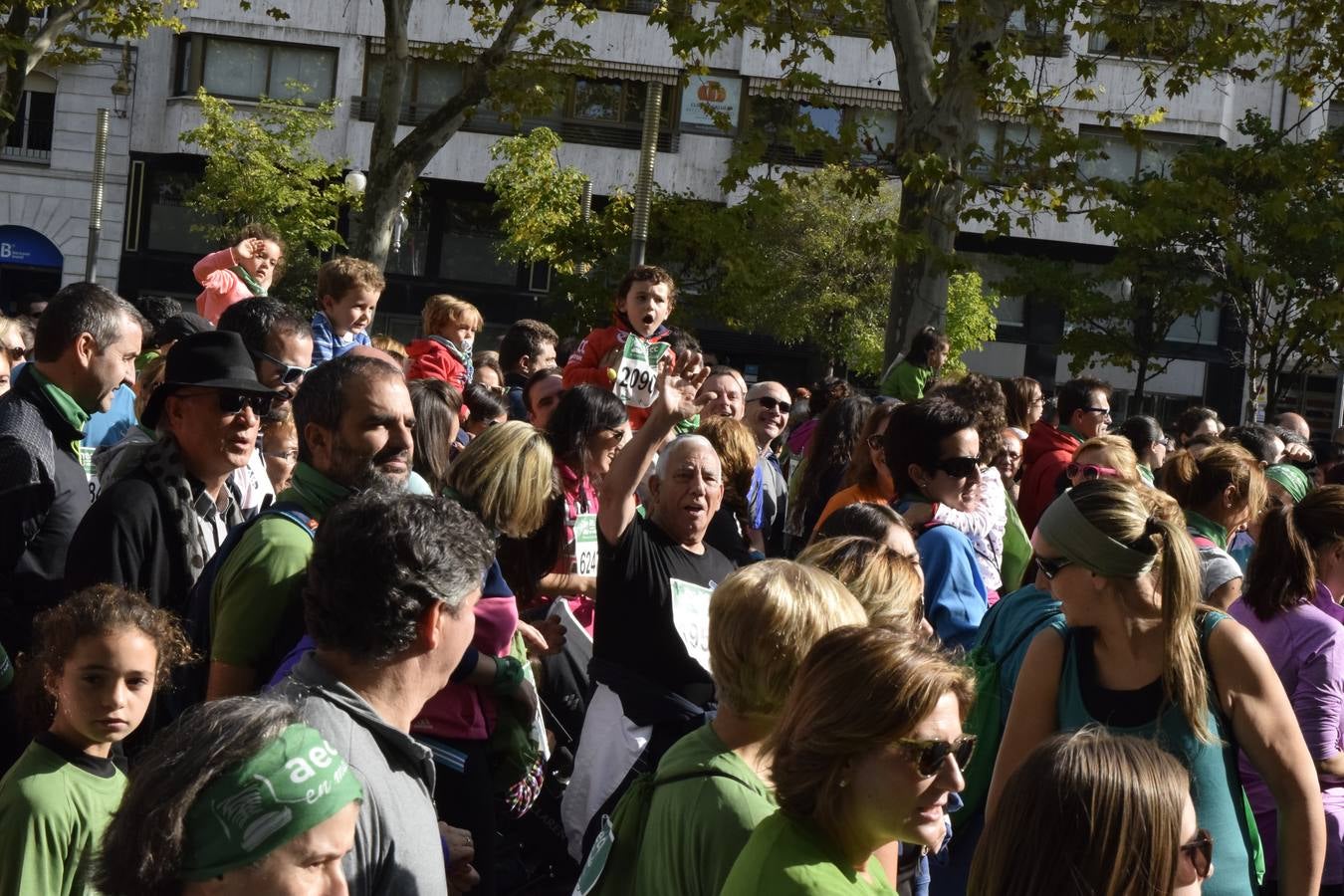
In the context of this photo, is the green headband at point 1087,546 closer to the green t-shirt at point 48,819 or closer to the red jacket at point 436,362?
the green t-shirt at point 48,819

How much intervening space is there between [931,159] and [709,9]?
77.8ft

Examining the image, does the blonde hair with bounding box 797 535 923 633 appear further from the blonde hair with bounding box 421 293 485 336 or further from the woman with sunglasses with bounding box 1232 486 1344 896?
the blonde hair with bounding box 421 293 485 336

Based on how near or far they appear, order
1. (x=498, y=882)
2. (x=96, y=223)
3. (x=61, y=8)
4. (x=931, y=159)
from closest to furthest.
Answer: (x=498, y=882) → (x=931, y=159) → (x=61, y=8) → (x=96, y=223)

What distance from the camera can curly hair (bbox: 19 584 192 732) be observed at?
3.79 meters

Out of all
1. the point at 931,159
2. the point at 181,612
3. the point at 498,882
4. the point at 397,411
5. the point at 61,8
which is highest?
the point at 61,8

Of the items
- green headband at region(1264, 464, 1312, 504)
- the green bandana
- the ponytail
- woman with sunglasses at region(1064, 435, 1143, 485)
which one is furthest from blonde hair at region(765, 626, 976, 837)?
the green bandana

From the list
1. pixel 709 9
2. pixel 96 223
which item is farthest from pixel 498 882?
pixel 709 9

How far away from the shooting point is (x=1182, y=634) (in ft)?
12.1

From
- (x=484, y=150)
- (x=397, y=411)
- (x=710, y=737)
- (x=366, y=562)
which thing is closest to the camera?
(x=366, y=562)

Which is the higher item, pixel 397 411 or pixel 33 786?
pixel 397 411

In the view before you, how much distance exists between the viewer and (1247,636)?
375cm

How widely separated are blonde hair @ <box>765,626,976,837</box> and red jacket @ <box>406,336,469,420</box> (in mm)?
6135

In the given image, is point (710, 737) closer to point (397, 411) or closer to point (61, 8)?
point (397, 411)

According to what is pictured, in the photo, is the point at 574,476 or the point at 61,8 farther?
the point at 61,8
